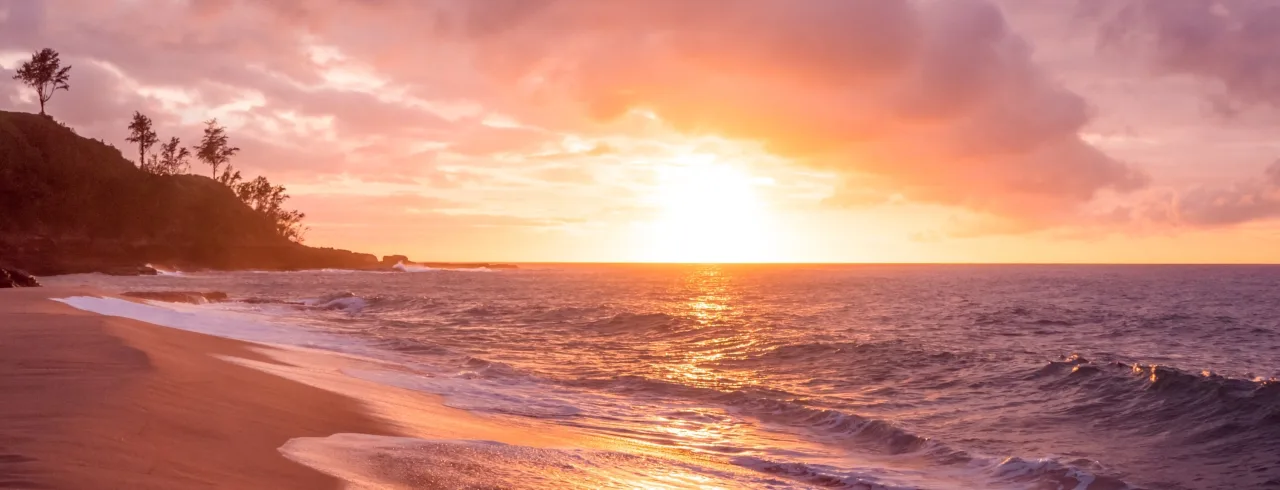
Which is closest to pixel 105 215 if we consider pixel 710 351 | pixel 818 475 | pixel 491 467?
pixel 710 351

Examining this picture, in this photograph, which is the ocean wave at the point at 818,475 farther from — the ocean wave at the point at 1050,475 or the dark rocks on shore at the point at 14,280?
the dark rocks on shore at the point at 14,280

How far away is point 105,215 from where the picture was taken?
12469cm

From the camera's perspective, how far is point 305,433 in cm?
1043

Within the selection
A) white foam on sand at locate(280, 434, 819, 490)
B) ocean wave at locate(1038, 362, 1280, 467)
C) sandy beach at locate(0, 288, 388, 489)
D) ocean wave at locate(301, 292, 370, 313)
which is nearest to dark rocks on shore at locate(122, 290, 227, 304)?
ocean wave at locate(301, 292, 370, 313)

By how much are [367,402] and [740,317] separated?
110 feet

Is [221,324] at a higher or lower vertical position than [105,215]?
lower

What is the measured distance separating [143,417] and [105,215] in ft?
464

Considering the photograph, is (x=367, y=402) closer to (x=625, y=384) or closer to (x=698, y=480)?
(x=698, y=480)

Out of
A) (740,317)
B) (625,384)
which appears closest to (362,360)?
(625,384)

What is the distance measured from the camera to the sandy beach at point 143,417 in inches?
263

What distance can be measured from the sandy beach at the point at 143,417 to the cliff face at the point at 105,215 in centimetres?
9498

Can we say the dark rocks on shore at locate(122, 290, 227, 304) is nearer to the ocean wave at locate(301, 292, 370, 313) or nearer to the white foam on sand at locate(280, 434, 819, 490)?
the ocean wave at locate(301, 292, 370, 313)

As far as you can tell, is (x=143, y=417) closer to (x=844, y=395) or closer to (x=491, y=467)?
(x=491, y=467)

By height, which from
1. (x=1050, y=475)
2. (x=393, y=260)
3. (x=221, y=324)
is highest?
(x=393, y=260)
